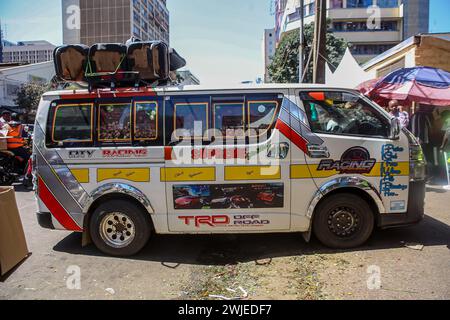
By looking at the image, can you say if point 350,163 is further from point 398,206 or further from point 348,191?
point 398,206

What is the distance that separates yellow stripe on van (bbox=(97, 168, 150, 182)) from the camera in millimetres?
4758

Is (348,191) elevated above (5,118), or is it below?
below

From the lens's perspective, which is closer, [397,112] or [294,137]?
[294,137]

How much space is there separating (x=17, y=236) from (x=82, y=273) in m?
0.89

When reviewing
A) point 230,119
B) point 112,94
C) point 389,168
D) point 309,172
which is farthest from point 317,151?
point 112,94

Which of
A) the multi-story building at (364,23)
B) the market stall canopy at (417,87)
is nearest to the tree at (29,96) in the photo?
the market stall canopy at (417,87)

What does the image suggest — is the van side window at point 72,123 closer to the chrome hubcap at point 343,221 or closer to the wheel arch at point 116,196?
the wheel arch at point 116,196

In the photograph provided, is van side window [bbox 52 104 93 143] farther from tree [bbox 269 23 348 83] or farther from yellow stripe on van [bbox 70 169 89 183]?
tree [bbox 269 23 348 83]

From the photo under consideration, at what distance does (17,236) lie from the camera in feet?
13.4

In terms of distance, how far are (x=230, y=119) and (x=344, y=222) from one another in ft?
6.72

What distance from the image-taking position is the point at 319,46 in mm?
9242

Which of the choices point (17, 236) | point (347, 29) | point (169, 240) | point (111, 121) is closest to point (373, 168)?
point (169, 240)

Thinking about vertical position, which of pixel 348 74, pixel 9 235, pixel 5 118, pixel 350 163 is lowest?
pixel 9 235
